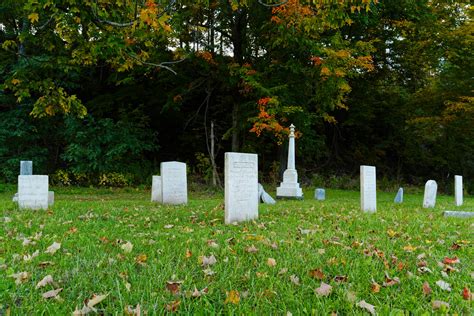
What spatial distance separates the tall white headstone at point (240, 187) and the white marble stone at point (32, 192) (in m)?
4.40

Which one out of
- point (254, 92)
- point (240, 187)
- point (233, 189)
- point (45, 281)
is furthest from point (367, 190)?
point (254, 92)

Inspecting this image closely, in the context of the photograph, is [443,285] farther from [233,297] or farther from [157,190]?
[157,190]

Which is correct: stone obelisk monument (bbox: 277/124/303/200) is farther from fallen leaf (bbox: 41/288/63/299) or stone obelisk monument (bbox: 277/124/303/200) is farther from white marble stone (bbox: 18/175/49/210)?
fallen leaf (bbox: 41/288/63/299)

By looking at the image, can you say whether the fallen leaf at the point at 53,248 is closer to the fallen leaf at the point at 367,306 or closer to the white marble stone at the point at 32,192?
the fallen leaf at the point at 367,306

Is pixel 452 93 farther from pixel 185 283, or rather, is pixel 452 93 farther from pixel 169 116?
pixel 185 283

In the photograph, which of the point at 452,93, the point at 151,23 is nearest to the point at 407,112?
the point at 452,93

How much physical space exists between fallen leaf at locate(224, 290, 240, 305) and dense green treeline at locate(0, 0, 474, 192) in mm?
12246

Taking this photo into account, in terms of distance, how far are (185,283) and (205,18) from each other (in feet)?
58.2

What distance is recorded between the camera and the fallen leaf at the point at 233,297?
2.73m

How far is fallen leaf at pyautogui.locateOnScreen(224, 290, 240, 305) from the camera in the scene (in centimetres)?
273

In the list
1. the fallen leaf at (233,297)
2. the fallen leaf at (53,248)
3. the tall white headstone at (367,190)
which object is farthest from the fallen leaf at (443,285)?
the tall white headstone at (367,190)

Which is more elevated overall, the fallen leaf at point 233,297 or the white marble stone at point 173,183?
the white marble stone at point 173,183

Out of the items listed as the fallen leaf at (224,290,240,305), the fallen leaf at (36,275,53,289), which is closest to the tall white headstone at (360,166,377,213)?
the fallen leaf at (224,290,240,305)

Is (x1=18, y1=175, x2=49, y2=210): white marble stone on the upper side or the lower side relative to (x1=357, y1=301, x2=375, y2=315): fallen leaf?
upper
